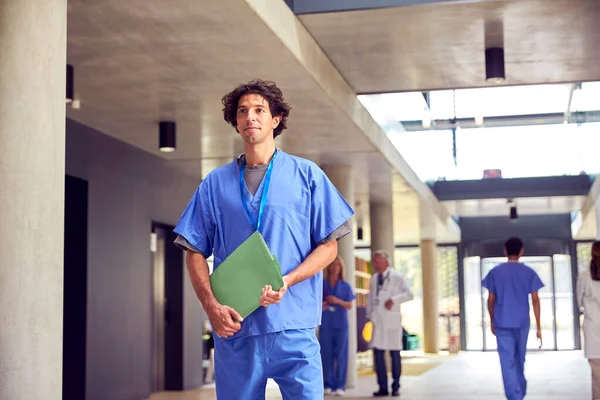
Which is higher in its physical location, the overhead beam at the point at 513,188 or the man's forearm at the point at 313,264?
the overhead beam at the point at 513,188

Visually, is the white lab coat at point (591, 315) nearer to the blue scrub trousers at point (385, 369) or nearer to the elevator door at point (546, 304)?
the blue scrub trousers at point (385, 369)

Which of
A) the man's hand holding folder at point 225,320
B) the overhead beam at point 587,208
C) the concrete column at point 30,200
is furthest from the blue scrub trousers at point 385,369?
the man's hand holding folder at point 225,320

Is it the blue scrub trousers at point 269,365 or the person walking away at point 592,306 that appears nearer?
the blue scrub trousers at point 269,365

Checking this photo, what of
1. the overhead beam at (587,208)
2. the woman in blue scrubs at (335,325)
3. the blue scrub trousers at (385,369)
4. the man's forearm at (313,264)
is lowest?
the blue scrub trousers at (385,369)

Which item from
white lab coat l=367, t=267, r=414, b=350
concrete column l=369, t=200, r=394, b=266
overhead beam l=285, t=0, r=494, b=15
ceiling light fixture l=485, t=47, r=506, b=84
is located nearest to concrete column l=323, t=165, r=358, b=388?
white lab coat l=367, t=267, r=414, b=350

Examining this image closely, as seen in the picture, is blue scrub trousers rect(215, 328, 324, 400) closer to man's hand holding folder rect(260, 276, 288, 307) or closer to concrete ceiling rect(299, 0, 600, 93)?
man's hand holding folder rect(260, 276, 288, 307)

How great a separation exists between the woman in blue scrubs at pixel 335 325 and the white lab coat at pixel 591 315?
3071mm

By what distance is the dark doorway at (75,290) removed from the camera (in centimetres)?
852

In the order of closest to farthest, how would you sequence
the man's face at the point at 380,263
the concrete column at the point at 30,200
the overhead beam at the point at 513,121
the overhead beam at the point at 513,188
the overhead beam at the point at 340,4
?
1. the concrete column at the point at 30,200
2. the overhead beam at the point at 340,4
3. the man's face at the point at 380,263
4. the overhead beam at the point at 513,121
5. the overhead beam at the point at 513,188

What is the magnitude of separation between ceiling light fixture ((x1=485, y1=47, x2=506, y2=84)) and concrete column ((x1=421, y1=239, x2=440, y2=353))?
46.3ft

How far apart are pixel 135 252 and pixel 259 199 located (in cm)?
763

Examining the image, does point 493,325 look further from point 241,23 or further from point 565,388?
point 565,388

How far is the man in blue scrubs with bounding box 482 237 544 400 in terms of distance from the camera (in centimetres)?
732

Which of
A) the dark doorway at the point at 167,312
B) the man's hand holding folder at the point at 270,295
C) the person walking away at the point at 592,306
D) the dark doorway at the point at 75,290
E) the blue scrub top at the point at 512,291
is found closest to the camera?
the man's hand holding folder at the point at 270,295
